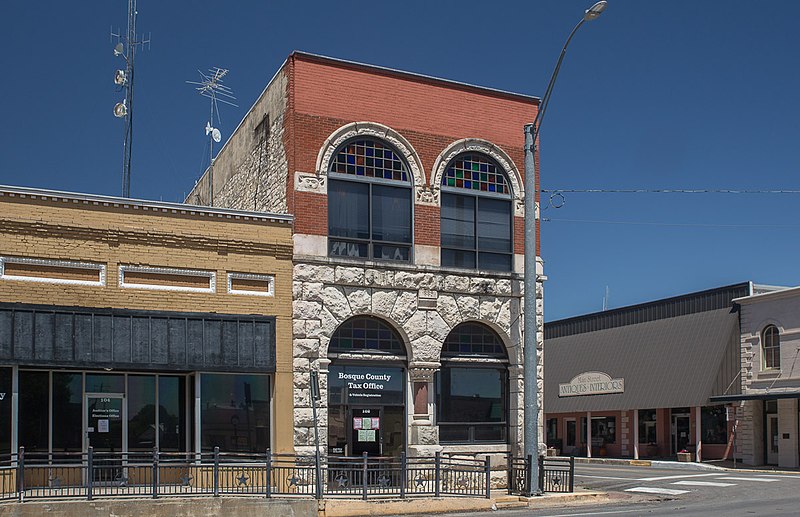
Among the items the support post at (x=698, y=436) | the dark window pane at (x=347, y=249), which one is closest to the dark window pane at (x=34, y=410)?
the dark window pane at (x=347, y=249)

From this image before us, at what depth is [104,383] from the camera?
77.6 feet

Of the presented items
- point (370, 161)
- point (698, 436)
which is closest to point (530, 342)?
point (370, 161)

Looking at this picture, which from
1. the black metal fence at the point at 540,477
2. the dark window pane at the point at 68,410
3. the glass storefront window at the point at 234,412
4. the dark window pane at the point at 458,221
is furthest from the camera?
the dark window pane at the point at 458,221

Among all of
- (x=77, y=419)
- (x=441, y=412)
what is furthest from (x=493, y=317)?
(x=77, y=419)

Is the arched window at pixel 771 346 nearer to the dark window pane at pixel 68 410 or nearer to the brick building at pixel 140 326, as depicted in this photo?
the brick building at pixel 140 326

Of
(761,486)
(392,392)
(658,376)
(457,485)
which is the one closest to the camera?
(457,485)

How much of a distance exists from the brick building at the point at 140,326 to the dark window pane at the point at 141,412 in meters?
0.03

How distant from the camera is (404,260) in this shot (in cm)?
2681

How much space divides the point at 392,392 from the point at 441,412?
5.07 feet

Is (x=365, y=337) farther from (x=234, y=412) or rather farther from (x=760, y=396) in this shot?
(x=760, y=396)

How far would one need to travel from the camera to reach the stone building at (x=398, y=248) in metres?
25.6

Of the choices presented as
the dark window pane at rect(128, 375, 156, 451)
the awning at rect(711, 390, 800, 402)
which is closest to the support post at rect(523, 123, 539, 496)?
the dark window pane at rect(128, 375, 156, 451)

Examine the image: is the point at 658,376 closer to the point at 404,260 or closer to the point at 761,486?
the point at 761,486

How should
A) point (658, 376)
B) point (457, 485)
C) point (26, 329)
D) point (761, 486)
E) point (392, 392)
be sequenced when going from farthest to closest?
point (658, 376) → point (761, 486) → point (392, 392) → point (457, 485) → point (26, 329)
